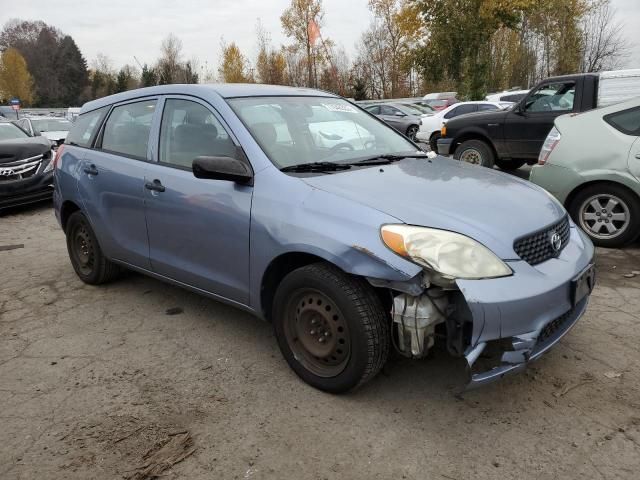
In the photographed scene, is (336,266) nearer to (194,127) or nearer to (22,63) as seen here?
(194,127)

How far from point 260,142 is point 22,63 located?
216 ft

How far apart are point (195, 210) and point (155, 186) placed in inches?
19.1

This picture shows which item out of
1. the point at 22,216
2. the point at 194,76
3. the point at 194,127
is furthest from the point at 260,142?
the point at 194,76

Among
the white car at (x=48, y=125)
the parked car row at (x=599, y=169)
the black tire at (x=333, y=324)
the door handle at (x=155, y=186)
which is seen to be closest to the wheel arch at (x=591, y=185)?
the parked car row at (x=599, y=169)

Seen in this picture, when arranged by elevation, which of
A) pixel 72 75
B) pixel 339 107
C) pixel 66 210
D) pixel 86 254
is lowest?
pixel 86 254

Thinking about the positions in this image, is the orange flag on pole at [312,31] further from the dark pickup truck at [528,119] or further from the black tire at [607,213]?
the black tire at [607,213]

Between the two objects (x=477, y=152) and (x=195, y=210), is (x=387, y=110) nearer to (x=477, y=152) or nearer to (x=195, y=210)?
(x=477, y=152)

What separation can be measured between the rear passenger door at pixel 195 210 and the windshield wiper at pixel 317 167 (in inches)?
11.0

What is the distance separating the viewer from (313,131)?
358 centimetres

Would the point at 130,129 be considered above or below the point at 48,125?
below

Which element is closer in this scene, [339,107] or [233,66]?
[339,107]

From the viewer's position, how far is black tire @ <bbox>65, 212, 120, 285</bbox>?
463cm

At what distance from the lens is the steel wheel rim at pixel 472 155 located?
9555 mm

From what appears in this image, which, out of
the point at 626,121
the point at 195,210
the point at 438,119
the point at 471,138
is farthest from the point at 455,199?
the point at 438,119
